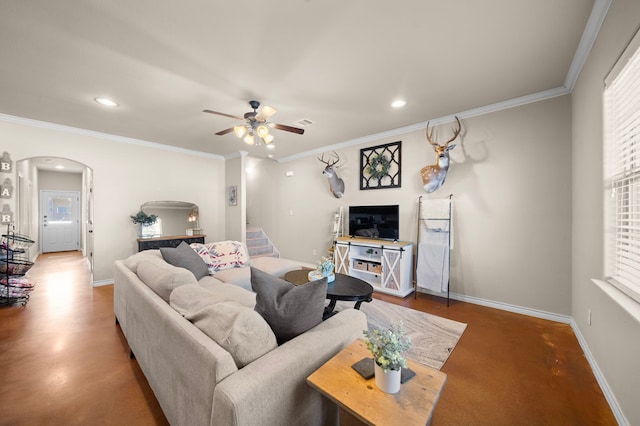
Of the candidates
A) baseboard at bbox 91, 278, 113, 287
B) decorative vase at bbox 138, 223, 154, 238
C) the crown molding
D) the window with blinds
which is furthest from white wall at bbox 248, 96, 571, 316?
baseboard at bbox 91, 278, 113, 287

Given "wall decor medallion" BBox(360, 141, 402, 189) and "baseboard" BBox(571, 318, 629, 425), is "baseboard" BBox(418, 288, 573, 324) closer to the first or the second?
"baseboard" BBox(571, 318, 629, 425)

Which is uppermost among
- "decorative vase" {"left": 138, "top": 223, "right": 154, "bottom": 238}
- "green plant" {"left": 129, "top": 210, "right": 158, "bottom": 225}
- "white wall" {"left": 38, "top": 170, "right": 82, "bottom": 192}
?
"white wall" {"left": 38, "top": 170, "right": 82, "bottom": 192}

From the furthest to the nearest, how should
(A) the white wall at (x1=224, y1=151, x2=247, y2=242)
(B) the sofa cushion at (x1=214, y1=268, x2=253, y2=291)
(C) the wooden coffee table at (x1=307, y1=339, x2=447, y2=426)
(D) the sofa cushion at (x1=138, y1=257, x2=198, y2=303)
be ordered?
1. (A) the white wall at (x1=224, y1=151, x2=247, y2=242)
2. (B) the sofa cushion at (x1=214, y1=268, x2=253, y2=291)
3. (D) the sofa cushion at (x1=138, y1=257, x2=198, y2=303)
4. (C) the wooden coffee table at (x1=307, y1=339, x2=447, y2=426)

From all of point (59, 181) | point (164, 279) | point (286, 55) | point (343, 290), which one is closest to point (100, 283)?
point (164, 279)

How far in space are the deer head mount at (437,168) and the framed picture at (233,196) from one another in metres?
3.92

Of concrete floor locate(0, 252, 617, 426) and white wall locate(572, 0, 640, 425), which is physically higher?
white wall locate(572, 0, 640, 425)


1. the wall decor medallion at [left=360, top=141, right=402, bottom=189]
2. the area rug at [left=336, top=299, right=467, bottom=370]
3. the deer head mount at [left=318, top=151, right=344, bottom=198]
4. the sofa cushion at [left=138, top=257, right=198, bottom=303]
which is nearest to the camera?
the sofa cushion at [left=138, top=257, right=198, bottom=303]

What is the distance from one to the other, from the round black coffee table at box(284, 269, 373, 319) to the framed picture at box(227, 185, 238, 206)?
311 centimetres

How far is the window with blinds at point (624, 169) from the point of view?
153 cm

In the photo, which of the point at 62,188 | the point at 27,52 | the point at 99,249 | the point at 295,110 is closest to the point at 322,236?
the point at 295,110

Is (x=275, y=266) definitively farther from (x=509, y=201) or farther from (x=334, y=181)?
(x=509, y=201)

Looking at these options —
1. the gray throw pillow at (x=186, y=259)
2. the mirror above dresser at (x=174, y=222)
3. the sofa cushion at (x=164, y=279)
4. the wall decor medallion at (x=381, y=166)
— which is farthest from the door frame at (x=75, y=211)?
the wall decor medallion at (x=381, y=166)

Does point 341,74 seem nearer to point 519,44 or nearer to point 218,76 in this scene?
point 218,76

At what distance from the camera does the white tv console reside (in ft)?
12.3
